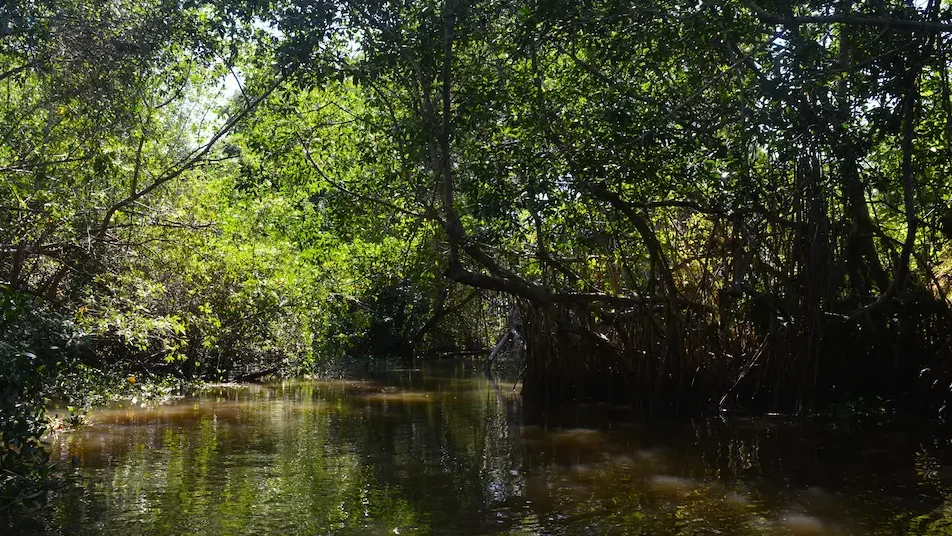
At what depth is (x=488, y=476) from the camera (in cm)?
743

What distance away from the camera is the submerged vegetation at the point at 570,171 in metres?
8.32

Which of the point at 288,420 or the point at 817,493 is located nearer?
the point at 817,493

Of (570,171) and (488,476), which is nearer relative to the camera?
(488,476)

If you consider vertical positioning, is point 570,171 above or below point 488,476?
above

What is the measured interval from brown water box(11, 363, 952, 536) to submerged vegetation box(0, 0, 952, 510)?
122cm

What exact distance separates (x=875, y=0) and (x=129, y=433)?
8.75 meters

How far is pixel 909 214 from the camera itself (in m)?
8.52

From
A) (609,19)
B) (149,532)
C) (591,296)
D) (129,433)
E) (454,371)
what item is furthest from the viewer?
(454,371)

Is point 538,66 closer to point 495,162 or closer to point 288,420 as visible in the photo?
point 495,162

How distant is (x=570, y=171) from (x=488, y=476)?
395cm

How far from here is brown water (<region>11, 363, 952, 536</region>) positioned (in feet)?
19.0

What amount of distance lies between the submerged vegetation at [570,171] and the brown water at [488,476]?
122 centimetres

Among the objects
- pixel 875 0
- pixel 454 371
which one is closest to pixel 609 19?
pixel 875 0

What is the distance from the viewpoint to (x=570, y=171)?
391 inches
